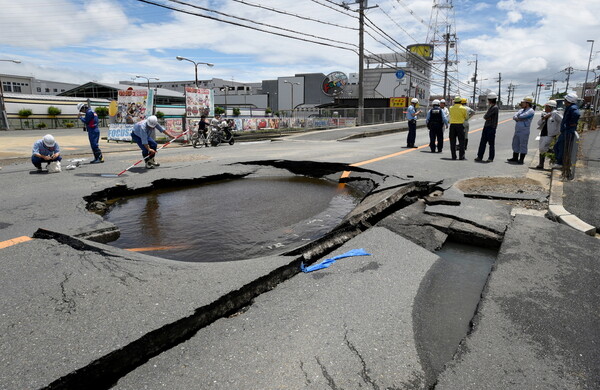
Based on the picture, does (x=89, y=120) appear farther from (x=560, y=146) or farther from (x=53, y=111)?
(x=53, y=111)

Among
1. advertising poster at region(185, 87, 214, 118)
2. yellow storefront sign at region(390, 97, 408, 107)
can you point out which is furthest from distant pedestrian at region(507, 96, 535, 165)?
yellow storefront sign at region(390, 97, 408, 107)

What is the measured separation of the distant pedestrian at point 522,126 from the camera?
9188 mm

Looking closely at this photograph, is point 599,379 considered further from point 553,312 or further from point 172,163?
point 172,163

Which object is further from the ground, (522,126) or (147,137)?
(522,126)

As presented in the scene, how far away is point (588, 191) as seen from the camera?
6.20 m

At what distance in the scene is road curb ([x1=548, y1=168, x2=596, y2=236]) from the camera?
4.40 metres

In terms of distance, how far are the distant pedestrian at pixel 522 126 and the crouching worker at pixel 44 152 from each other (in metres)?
10.9

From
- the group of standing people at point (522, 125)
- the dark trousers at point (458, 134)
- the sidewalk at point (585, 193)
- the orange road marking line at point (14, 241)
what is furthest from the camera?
the dark trousers at point (458, 134)

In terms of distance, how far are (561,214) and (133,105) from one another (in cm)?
2090

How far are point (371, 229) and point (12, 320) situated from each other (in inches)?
142

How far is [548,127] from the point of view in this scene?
881 centimetres

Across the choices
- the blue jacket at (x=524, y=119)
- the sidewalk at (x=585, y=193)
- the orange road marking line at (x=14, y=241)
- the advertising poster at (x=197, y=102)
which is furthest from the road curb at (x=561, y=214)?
the advertising poster at (x=197, y=102)

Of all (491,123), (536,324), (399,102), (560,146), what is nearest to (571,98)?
(560,146)

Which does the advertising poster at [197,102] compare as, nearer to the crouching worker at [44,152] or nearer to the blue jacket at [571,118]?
the crouching worker at [44,152]
